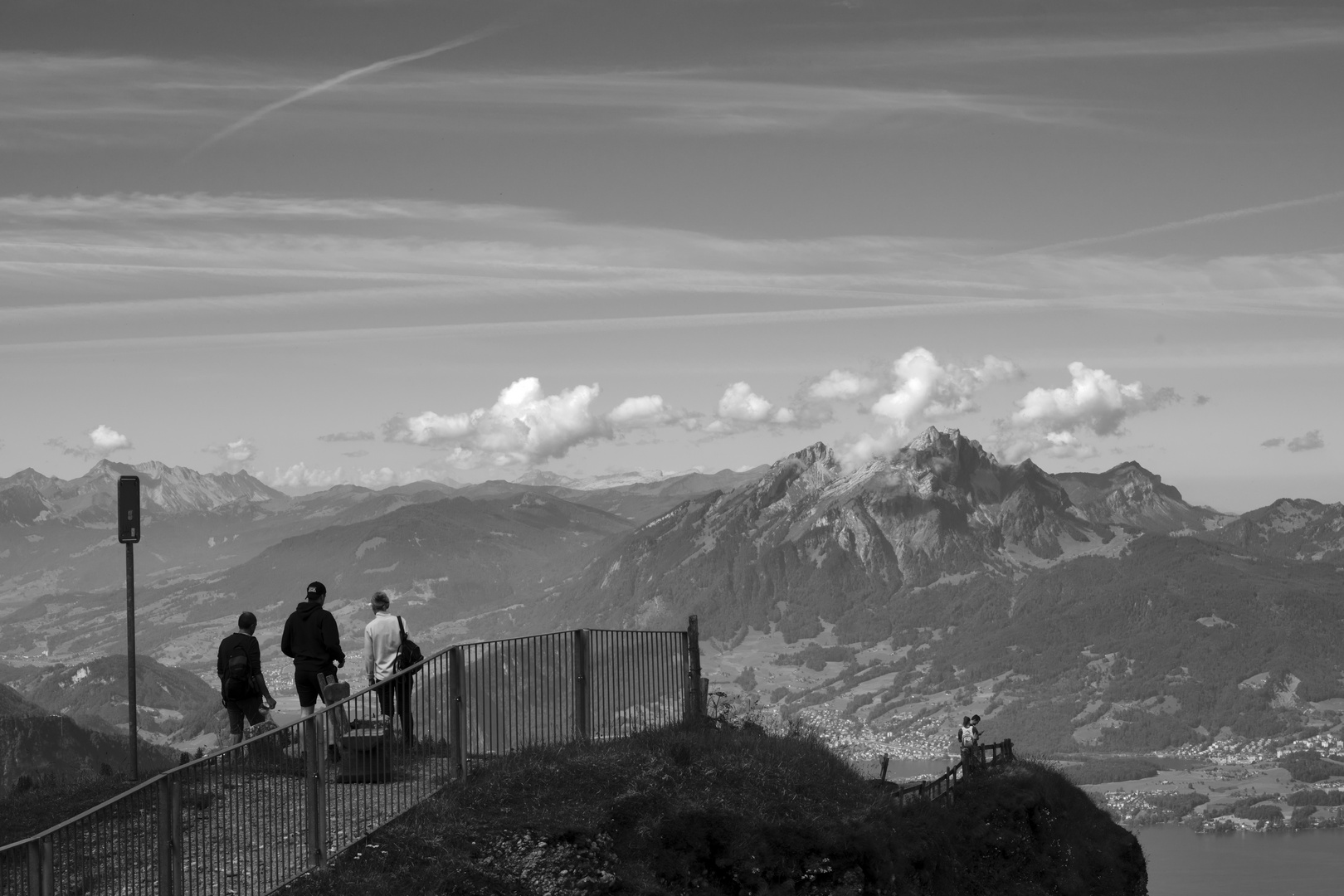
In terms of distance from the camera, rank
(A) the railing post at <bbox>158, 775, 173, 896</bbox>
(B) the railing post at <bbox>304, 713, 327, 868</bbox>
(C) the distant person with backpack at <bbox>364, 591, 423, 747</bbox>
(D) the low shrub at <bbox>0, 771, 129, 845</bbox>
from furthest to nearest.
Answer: (C) the distant person with backpack at <bbox>364, 591, 423, 747</bbox>
(D) the low shrub at <bbox>0, 771, 129, 845</bbox>
(B) the railing post at <bbox>304, 713, 327, 868</bbox>
(A) the railing post at <bbox>158, 775, 173, 896</bbox>

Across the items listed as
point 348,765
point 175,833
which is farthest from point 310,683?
point 175,833

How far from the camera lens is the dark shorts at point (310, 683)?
2366cm

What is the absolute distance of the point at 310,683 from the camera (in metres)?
24.0

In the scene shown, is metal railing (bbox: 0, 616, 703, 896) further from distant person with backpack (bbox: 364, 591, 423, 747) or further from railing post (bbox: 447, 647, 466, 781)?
distant person with backpack (bbox: 364, 591, 423, 747)

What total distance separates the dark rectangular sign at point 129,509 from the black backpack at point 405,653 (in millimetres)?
4815

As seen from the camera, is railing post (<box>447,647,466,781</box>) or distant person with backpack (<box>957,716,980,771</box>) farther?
distant person with backpack (<box>957,716,980,771</box>)

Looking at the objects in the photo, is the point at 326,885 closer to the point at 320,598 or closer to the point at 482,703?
the point at 482,703

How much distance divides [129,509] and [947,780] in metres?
18.6

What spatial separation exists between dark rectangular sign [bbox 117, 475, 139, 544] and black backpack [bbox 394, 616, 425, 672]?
15.8 feet

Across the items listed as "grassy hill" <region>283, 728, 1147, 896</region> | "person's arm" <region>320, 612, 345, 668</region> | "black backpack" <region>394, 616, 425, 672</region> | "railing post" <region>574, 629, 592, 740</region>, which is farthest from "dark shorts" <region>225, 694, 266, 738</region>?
"railing post" <region>574, 629, 592, 740</region>

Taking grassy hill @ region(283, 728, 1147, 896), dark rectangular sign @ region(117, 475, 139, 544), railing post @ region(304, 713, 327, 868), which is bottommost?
grassy hill @ region(283, 728, 1147, 896)

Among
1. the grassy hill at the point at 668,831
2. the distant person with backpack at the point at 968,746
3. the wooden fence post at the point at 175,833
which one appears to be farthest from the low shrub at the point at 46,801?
the distant person with backpack at the point at 968,746

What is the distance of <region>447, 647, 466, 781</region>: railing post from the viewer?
21.3 metres

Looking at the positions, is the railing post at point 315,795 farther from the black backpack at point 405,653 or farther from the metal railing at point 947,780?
the metal railing at point 947,780
